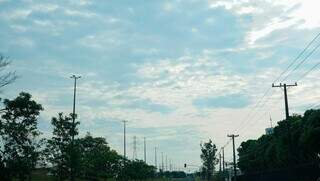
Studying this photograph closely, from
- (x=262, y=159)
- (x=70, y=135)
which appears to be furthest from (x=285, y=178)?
(x=262, y=159)

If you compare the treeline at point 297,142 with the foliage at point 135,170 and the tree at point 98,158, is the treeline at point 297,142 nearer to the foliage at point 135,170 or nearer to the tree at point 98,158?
the tree at point 98,158

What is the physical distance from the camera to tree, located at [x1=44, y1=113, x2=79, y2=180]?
5462 cm

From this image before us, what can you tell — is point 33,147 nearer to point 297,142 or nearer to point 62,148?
point 62,148

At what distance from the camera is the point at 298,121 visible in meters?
55.8

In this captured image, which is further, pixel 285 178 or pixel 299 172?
pixel 285 178

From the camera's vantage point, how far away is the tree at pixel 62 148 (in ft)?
179

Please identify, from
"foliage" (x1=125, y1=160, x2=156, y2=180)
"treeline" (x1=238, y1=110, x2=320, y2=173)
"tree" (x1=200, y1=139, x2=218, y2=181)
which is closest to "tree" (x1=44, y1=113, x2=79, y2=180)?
"treeline" (x1=238, y1=110, x2=320, y2=173)

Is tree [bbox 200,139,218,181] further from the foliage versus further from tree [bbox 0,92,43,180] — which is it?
tree [bbox 0,92,43,180]

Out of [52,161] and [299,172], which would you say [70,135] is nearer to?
[52,161]

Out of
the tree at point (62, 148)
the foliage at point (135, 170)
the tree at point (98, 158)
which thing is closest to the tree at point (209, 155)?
the foliage at point (135, 170)

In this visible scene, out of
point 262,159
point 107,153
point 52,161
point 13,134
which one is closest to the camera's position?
point 13,134

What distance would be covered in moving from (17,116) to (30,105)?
1273mm

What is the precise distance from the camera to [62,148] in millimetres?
54750

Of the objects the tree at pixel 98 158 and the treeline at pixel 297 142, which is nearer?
the treeline at pixel 297 142
